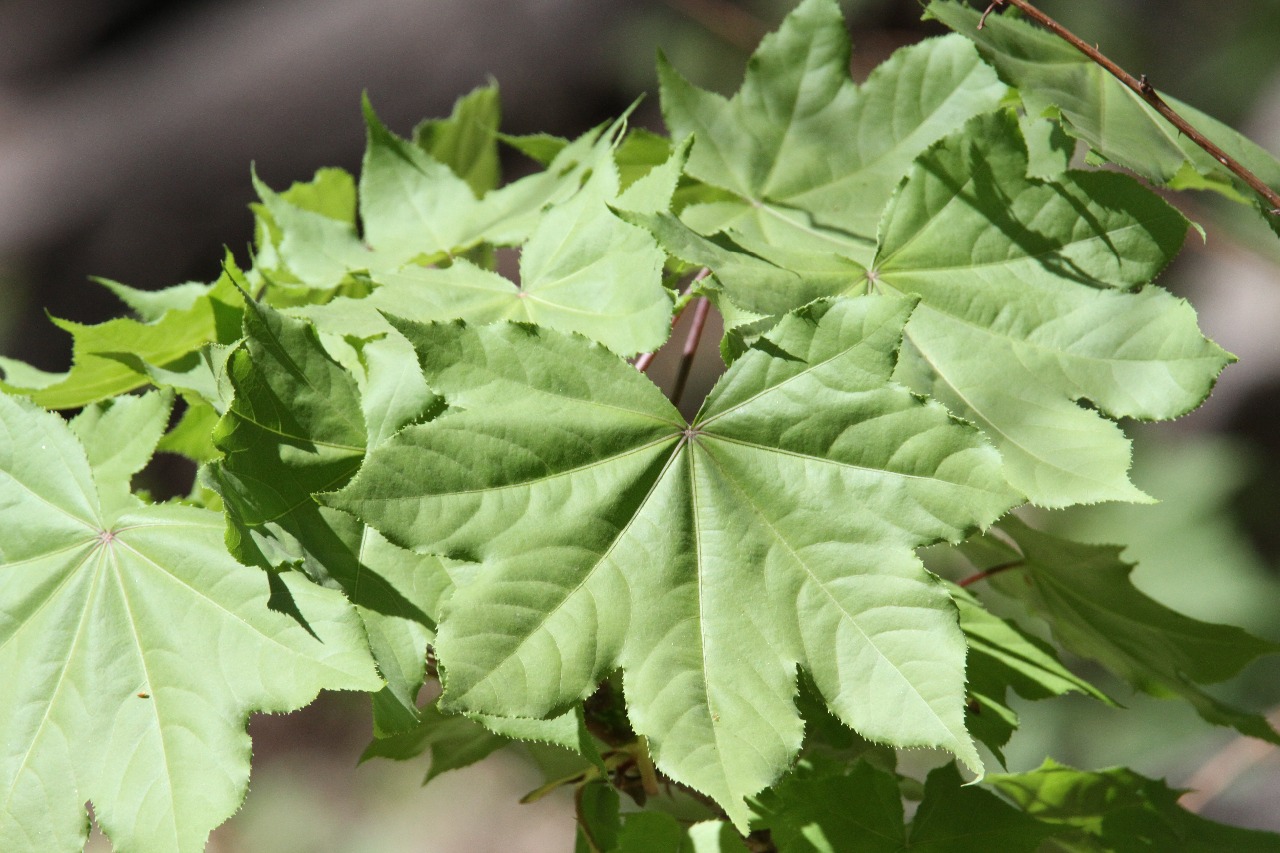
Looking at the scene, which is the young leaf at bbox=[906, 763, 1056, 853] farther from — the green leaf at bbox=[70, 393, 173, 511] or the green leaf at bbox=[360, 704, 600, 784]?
the green leaf at bbox=[70, 393, 173, 511]

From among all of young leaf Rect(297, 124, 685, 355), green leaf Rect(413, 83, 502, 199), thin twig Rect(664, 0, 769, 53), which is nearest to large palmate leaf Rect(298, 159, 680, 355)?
young leaf Rect(297, 124, 685, 355)

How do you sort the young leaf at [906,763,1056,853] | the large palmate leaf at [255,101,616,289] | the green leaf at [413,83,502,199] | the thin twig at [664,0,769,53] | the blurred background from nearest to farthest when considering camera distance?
the young leaf at [906,763,1056,853]
the large palmate leaf at [255,101,616,289]
the green leaf at [413,83,502,199]
the blurred background
the thin twig at [664,0,769,53]

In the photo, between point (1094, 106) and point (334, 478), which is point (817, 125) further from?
point (334, 478)

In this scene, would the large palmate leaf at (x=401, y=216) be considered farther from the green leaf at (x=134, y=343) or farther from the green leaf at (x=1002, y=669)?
the green leaf at (x=1002, y=669)

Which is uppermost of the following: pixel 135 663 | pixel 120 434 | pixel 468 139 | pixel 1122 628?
pixel 468 139

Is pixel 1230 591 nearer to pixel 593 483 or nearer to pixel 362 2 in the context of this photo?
pixel 593 483

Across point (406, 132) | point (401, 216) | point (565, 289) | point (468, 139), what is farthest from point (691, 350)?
point (406, 132)

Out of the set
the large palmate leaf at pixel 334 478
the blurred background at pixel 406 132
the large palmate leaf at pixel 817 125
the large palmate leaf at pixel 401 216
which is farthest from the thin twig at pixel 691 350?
the blurred background at pixel 406 132
